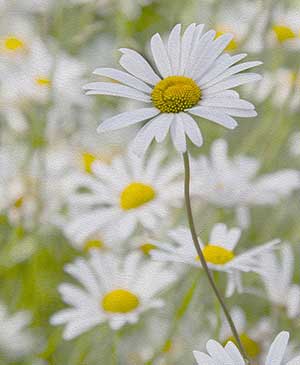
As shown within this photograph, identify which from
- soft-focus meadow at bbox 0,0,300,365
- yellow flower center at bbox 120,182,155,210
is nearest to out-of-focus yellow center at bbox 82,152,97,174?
soft-focus meadow at bbox 0,0,300,365

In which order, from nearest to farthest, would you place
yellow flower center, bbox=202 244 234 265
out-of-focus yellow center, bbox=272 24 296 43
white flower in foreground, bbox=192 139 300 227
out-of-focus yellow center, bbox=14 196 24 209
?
1. yellow flower center, bbox=202 244 234 265
2. white flower in foreground, bbox=192 139 300 227
3. out-of-focus yellow center, bbox=14 196 24 209
4. out-of-focus yellow center, bbox=272 24 296 43

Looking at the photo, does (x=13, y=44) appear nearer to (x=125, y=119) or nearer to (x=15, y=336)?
(x=15, y=336)

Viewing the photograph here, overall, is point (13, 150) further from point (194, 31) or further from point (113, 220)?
point (194, 31)

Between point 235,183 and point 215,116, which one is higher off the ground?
point 235,183

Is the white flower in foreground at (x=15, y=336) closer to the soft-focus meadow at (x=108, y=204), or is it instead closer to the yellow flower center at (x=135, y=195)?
the soft-focus meadow at (x=108, y=204)

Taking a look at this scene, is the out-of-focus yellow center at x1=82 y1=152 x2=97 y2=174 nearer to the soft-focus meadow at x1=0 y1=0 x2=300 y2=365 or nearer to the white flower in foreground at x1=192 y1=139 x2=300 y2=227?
the soft-focus meadow at x1=0 y1=0 x2=300 y2=365

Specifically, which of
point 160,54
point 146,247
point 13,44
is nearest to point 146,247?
point 146,247

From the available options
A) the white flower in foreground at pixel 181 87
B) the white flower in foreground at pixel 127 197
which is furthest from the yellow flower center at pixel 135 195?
the white flower in foreground at pixel 181 87
